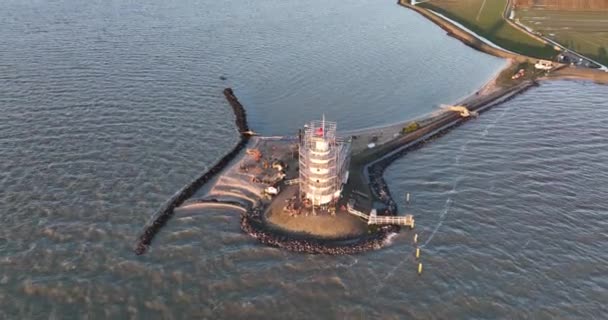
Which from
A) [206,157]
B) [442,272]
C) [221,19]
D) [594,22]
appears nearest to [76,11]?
[221,19]

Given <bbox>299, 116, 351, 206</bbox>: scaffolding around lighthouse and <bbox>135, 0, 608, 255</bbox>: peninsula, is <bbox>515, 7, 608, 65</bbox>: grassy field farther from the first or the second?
<bbox>299, 116, 351, 206</bbox>: scaffolding around lighthouse

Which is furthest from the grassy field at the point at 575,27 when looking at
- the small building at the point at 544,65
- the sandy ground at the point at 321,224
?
the sandy ground at the point at 321,224

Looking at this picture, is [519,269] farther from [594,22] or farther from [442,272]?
[594,22]

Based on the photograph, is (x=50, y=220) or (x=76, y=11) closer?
(x=50, y=220)

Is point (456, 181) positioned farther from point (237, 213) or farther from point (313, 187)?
point (237, 213)

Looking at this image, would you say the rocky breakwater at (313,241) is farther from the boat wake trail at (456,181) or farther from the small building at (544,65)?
the small building at (544,65)
